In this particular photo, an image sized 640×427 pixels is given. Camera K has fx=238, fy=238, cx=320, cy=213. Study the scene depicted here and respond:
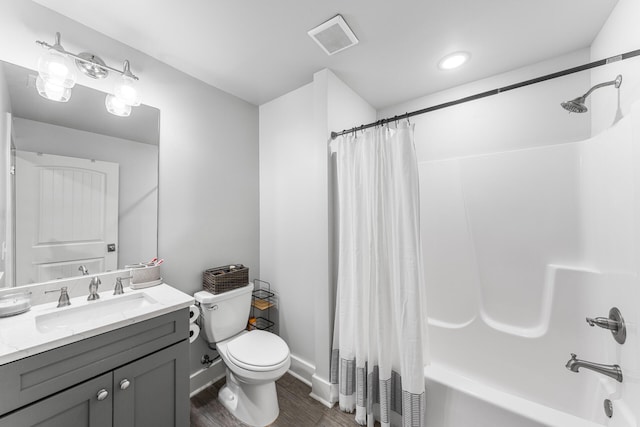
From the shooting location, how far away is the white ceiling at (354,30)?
124 cm

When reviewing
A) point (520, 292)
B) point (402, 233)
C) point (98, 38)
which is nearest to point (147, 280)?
point (98, 38)

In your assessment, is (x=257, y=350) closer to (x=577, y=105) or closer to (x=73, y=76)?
(x=73, y=76)

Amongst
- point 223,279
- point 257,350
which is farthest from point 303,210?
point 257,350

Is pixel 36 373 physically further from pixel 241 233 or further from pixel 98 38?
pixel 98 38

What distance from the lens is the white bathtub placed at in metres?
1.04

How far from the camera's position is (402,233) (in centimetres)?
142

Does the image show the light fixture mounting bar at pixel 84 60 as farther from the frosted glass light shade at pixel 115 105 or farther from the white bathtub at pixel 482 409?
the white bathtub at pixel 482 409

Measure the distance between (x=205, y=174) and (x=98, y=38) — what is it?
0.96m

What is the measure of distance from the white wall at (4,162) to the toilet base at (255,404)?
138 centimetres

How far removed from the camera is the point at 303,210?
2.01 meters

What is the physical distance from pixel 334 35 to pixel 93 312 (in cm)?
204

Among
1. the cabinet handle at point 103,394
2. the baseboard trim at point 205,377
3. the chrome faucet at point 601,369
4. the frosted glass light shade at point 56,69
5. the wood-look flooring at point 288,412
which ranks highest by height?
the frosted glass light shade at point 56,69

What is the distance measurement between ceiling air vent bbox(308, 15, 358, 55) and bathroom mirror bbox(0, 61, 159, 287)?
3.94 ft

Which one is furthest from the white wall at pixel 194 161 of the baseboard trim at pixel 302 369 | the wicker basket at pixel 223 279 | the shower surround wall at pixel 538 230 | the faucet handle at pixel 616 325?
the faucet handle at pixel 616 325
